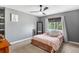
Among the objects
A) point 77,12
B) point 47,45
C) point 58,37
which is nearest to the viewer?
point 77,12

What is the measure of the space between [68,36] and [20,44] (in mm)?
911

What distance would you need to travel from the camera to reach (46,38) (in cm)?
153

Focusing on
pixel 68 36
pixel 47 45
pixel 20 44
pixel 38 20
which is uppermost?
pixel 38 20

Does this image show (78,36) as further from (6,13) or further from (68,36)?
(6,13)

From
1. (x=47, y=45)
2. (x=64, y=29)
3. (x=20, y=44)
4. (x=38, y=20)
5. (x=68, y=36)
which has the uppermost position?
(x=38, y=20)

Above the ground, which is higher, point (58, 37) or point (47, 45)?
point (58, 37)

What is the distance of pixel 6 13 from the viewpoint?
994 mm

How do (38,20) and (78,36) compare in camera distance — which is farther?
(38,20)
